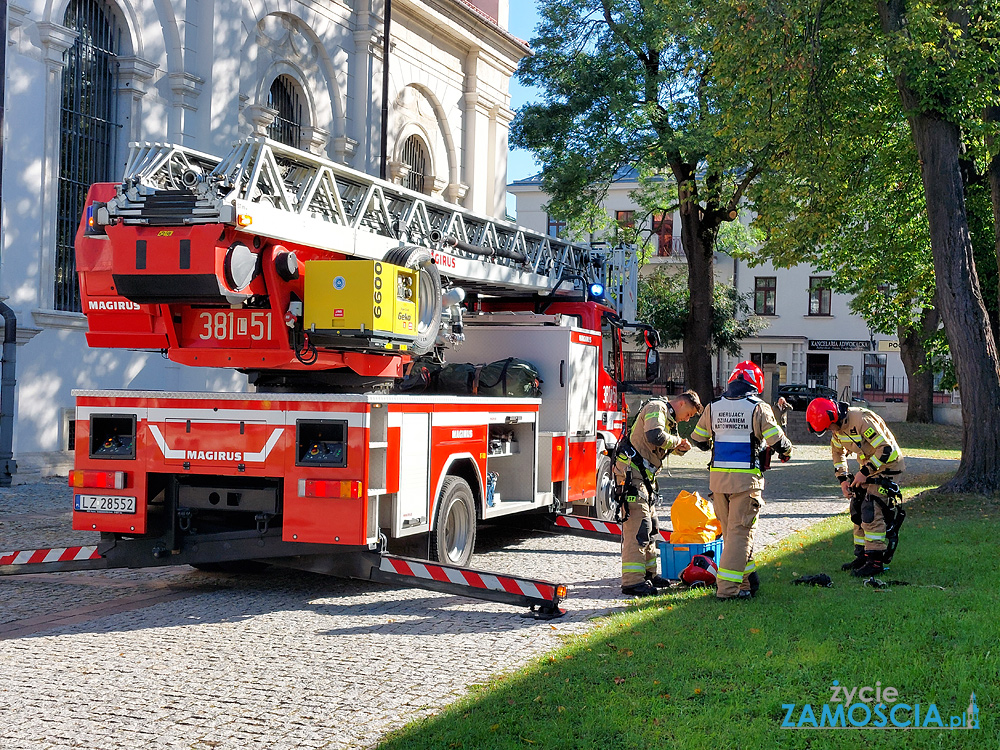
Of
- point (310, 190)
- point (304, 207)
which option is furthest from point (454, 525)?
point (310, 190)

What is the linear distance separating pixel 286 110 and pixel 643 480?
15470mm

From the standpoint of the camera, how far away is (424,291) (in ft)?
29.9

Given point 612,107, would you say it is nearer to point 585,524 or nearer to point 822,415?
point 585,524

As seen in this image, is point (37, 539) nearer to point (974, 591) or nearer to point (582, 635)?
point (582, 635)

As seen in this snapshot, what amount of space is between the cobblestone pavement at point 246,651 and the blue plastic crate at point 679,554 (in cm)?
50

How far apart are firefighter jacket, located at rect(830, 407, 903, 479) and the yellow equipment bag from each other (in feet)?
3.69

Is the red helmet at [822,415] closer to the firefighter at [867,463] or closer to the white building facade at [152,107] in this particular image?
the firefighter at [867,463]

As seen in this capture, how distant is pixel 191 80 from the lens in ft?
60.2

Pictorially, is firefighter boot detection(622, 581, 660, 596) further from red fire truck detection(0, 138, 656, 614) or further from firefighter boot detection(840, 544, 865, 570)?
firefighter boot detection(840, 544, 865, 570)

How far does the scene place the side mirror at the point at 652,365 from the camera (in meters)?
12.0

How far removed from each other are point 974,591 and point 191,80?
1539cm

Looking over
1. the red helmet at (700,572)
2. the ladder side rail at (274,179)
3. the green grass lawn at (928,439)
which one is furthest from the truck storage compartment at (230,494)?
the green grass lawn at (928,439)

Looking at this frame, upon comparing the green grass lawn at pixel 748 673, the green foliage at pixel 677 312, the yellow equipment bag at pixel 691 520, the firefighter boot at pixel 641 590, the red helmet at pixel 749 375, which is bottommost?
the firefighter boot at pixel 641 590

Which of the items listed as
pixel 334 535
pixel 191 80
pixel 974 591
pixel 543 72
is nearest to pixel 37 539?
pixel 334 535
